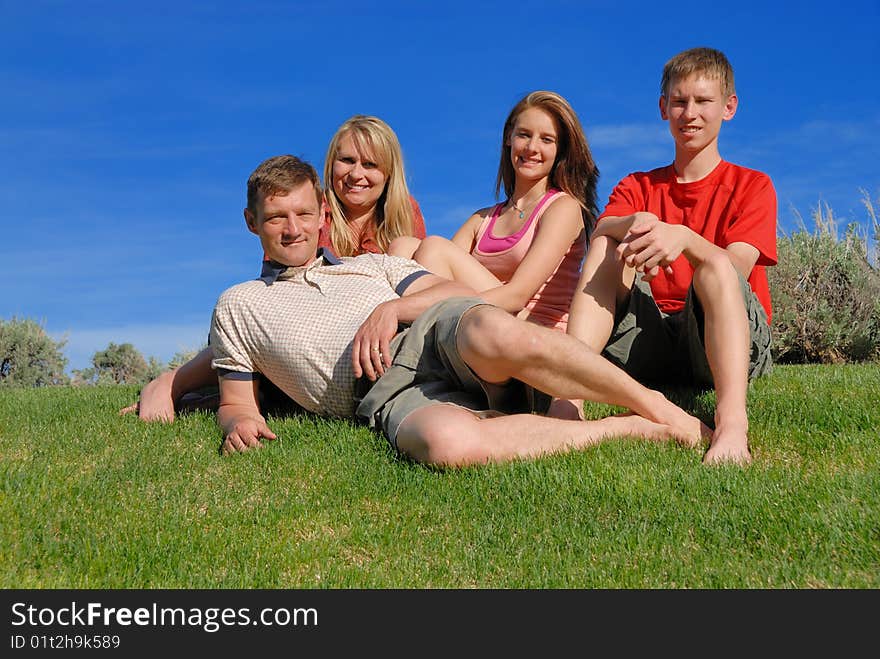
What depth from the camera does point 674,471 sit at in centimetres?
374

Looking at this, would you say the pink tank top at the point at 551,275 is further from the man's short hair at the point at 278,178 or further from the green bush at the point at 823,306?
the green bush at the point at 823,306

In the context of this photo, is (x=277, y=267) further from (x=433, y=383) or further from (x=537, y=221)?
(x=537, y=221)

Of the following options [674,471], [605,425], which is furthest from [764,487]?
[605,425]

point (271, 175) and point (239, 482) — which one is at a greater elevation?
point (271, 175)

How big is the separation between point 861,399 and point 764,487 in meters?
2.06

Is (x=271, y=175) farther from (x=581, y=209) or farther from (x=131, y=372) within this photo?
(x=131, y=372)

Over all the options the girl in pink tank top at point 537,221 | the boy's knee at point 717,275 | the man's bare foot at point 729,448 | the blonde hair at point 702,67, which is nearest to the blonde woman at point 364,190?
the girl in pink tank top at point 537,221

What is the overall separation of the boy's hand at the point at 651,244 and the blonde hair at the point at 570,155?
156cm

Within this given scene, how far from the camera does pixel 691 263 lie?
450 cm

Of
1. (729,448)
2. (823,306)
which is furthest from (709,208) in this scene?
(823,306)

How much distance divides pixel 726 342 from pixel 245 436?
2619mm

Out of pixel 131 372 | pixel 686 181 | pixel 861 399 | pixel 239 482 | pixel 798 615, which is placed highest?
pixel 131 372

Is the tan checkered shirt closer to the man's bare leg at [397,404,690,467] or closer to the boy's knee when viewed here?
the man's bare leg at [397,404,690,467]

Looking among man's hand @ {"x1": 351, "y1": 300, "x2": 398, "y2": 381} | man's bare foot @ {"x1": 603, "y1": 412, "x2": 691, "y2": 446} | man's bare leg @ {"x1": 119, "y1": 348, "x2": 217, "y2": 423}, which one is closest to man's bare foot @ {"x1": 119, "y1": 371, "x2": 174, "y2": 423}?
man's bare leg @ {"x1": 119, "y1": 348, "x2": 217, "y2": 423}
